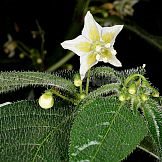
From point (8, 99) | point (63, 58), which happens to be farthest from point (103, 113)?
point (63, 58)

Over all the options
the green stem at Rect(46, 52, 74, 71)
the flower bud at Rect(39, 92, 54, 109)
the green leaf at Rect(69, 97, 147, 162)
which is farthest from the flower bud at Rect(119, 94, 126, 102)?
the green stem at Rect(46, 52, 74, 71)

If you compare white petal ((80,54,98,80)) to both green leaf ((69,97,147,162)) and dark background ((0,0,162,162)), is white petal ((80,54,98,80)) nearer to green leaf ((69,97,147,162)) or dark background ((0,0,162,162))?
green leaf ((69,97,147,162))

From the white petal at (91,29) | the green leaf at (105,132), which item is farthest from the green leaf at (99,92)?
the white petal at (91,29)

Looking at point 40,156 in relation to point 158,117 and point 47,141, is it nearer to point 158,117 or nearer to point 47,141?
point 47,141

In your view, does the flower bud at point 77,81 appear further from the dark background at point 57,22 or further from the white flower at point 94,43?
the dark background at point 57,22

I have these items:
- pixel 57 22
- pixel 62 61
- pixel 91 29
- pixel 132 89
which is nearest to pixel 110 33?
pixel 91 29

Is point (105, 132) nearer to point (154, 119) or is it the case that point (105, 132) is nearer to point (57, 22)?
point (154, 119)

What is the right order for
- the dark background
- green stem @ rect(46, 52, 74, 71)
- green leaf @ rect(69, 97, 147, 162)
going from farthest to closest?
the dark background → green stem @ rect(46, 52, 74, 71) → green leaf @ rect(69, 97, 147, 162)
